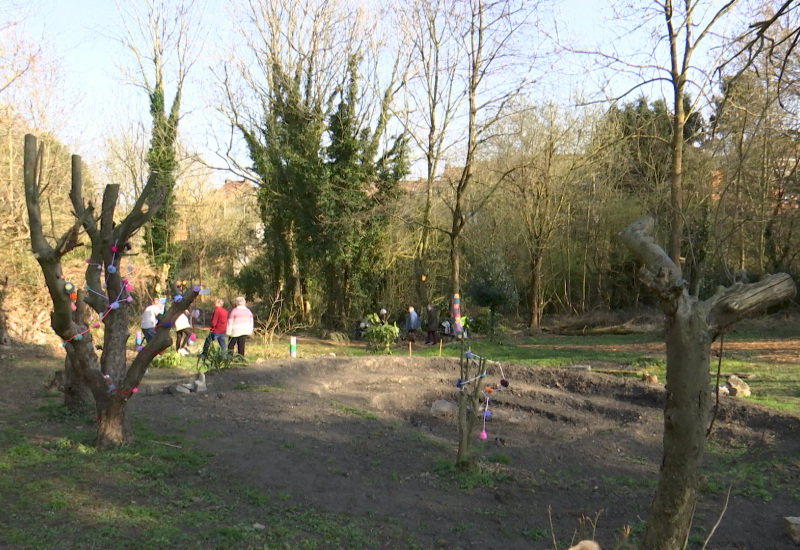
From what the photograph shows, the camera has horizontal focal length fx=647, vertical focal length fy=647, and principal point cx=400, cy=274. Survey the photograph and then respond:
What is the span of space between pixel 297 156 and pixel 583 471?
19.0 m

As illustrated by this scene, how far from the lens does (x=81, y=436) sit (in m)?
7.18

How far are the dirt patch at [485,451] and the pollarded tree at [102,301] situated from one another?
1140 millimetres

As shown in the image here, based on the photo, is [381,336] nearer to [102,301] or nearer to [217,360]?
[217,360]

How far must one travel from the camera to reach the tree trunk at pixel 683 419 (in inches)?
144

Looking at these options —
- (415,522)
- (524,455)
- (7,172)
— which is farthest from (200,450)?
(7,172)

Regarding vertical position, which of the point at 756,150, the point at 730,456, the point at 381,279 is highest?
the point at 756,150

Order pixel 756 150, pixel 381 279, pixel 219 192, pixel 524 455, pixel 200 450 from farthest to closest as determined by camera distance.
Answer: pixel 219 192 < pixel 381 279 < pixel 756 150 < pixel 524 455 < pixel 200 450

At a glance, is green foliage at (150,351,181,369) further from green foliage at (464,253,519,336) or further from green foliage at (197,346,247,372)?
green foliage at (464,253,519,336)

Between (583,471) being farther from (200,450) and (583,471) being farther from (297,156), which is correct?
Result: (297,156)

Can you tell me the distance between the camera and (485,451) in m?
7.91

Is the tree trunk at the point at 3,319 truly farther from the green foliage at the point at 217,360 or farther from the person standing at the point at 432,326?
the person standing at the point at 432,326

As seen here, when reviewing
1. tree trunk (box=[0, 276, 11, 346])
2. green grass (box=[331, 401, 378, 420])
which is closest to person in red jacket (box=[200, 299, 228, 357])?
green grass (box=[331, 401, 378, 420])

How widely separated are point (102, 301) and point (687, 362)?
19.4 ft

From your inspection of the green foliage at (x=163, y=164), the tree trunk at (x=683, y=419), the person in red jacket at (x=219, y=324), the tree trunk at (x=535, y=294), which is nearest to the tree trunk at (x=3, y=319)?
the person in red jacket at (x=219, y=324)
